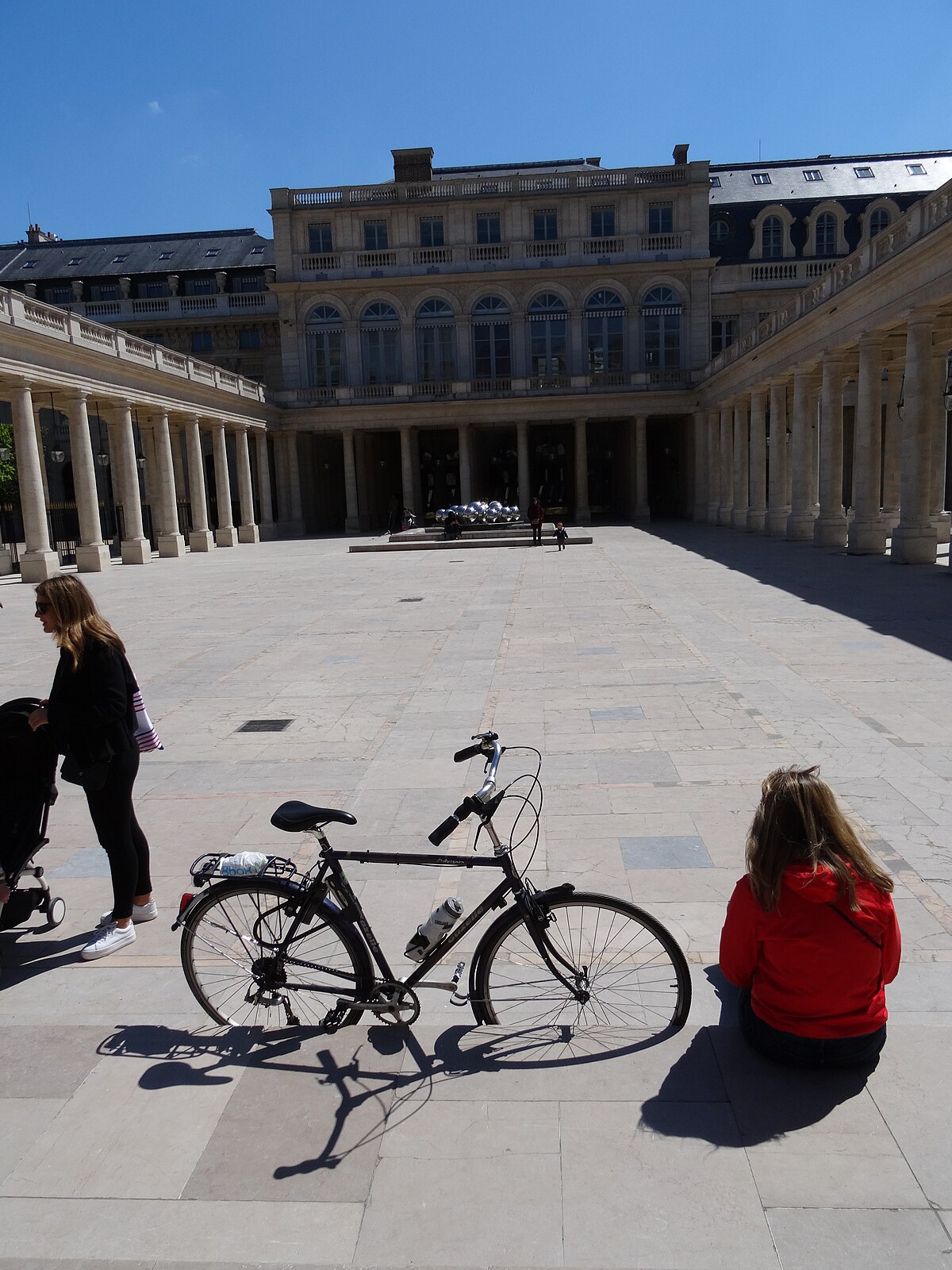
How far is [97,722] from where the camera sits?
4.79 meters

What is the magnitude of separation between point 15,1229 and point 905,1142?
9.61 ft

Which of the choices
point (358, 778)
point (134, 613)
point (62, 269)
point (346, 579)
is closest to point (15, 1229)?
point (358, 778)

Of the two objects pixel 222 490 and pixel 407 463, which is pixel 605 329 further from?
pixel 222 490

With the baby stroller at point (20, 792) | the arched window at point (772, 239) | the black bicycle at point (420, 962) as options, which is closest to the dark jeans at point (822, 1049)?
the black bicycle at point (420, 962)

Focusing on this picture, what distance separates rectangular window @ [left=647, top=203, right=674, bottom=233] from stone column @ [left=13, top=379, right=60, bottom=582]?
3594cm

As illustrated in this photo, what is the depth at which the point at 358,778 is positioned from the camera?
773cm

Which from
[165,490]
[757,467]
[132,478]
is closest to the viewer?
[132,478]

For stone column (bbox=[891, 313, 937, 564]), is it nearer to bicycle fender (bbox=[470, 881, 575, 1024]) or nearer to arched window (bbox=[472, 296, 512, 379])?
bicycle fender (bbox=[470, 881, 575, 1024])

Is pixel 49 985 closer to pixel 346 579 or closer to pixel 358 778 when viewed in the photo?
pixel 358 778

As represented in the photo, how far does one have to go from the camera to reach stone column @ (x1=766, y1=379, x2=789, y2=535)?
34.2 metres

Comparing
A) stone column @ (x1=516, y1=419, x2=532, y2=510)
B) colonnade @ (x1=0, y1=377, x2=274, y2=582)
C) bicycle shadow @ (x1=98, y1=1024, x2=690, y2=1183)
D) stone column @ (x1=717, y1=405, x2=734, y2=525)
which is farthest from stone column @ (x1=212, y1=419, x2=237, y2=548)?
bicycle shadow @ (x1=98, y1=1024, x2=690, y2=1183)

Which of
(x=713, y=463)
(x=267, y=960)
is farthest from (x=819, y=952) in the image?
(x=713, y=463)

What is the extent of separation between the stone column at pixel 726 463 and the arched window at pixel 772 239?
15152 millimetres

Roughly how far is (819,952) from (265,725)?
6975mm
